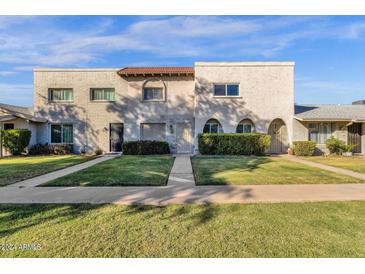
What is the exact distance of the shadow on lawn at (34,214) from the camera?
4199 mm

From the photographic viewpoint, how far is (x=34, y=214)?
188 inches

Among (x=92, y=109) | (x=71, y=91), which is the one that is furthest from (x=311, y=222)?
(x=71, y=91)

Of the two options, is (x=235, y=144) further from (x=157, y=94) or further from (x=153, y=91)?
(x=153, y=91)

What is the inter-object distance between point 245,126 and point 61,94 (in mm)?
15597

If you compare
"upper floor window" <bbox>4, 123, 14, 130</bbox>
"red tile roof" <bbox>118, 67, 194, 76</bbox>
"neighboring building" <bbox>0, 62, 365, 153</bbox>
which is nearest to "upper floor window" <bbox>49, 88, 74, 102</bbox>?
"neighboring building" <bbox>0, 62, 365, 153</bbox>

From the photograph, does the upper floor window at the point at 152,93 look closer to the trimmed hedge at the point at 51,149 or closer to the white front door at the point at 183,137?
the white front door at the point at 183,137

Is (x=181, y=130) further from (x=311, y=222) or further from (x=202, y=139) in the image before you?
(x=311, y=222)

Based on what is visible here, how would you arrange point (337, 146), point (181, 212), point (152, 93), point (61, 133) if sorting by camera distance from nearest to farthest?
point (181, 212)
point (337, 146)
point (152, 93)
point (61, 133)

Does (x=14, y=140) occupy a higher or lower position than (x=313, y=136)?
lower

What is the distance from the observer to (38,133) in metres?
19.8

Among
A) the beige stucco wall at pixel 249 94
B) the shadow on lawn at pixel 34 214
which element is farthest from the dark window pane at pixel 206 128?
the shadow on lawn at pixel 34 214

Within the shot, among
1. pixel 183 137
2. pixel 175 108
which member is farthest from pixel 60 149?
pixel 183 137

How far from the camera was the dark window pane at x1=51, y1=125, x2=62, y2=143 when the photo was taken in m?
19.8

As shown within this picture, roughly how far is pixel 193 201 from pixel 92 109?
16430mm
